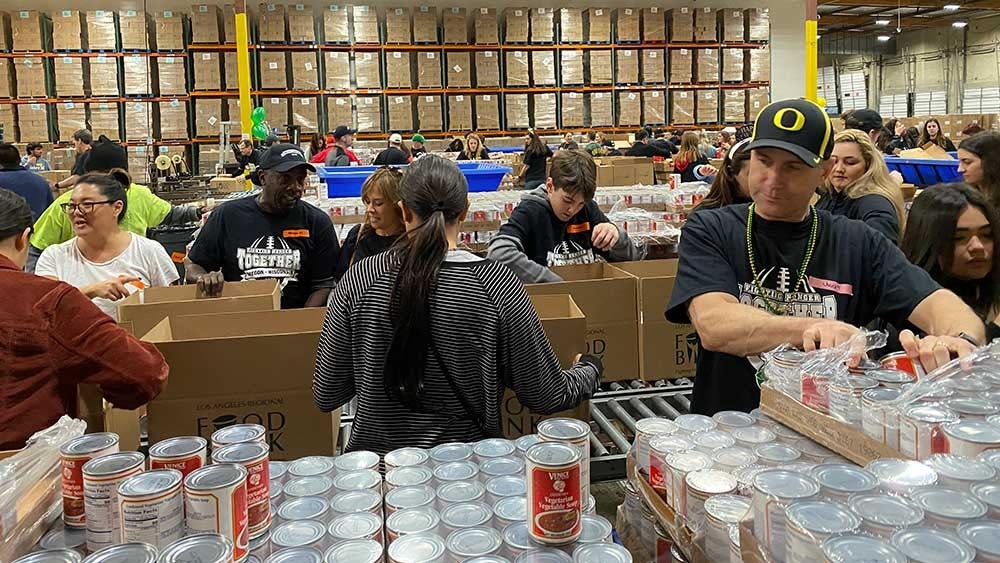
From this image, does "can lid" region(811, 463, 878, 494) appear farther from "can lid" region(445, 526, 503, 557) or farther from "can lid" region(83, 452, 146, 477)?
"can lid" region(83, 452, 146, 477)

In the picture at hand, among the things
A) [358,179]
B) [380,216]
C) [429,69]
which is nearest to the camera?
[380,216]

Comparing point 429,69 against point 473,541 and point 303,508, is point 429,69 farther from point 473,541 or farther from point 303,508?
point 473,541

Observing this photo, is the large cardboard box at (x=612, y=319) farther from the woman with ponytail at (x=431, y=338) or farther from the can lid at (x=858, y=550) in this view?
the can lid at (x=858, y=550)

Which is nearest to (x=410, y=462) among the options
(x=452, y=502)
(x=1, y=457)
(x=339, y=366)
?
(x=452, y=502)

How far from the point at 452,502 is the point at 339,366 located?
→ 85 centimetres

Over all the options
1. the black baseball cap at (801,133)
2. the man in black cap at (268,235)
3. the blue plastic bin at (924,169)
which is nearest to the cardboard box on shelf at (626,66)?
the blue plastic bin at (924,169)

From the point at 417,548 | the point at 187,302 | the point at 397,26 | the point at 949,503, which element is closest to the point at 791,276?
the point at 949,503

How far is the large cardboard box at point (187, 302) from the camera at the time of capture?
10.2 feet

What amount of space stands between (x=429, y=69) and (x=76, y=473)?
14.4 metres

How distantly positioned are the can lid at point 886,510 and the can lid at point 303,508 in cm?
94

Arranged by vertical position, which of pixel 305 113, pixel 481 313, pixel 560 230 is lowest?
pixel 481 313

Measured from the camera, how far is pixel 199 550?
1177 mm

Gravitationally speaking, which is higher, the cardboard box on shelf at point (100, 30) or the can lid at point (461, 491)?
the cardboard box on shelf at point (100, 30)

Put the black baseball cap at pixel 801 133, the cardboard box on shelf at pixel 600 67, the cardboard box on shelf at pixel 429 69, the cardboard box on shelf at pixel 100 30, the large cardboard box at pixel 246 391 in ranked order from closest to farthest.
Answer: the black baseball cap at pixel 801 133 < the large cardboard box at pixel 246 391 < the cardboard box on shelf at pixel 100 30 < the cardboard box on shelf at pixel 429 69 < the cardboard box on shelf at pixel 600 67
